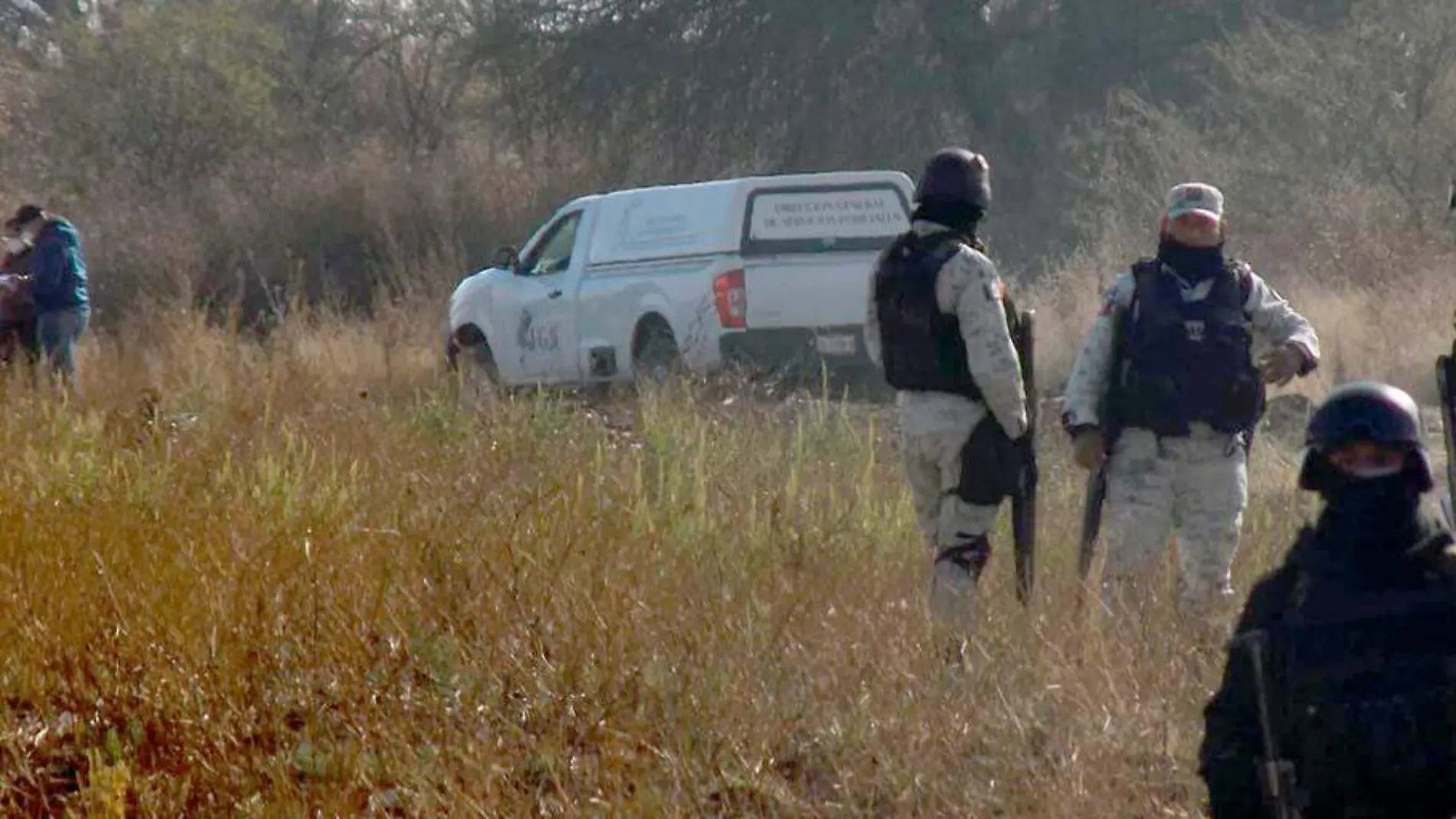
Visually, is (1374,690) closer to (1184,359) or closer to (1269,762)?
(1269,762)

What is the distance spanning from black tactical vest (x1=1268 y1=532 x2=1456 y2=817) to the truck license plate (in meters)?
10.9

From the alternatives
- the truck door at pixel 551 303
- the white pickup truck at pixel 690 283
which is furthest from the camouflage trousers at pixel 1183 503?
the truck door at pixel 551 303

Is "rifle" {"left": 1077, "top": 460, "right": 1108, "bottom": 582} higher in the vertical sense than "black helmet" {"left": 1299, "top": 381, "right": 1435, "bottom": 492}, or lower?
lower

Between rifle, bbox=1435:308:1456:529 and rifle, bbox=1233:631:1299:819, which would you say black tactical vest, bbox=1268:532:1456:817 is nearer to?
rifle, bbox=1233:631:1299:819

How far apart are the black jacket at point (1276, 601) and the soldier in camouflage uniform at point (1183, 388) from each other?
2.92 m

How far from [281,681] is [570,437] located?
3747 millimetres

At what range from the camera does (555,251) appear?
16422mm

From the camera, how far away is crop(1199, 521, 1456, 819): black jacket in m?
3.63

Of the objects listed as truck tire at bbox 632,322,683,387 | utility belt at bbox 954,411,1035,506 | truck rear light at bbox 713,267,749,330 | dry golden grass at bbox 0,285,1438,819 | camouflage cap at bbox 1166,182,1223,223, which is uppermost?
camouflage cap at bbox 1166,182,1223,223

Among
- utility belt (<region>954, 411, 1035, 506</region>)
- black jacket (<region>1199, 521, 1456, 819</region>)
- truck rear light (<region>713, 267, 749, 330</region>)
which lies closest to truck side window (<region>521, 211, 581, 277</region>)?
truck rear light (<region>713, 267, 749, 330</region>)

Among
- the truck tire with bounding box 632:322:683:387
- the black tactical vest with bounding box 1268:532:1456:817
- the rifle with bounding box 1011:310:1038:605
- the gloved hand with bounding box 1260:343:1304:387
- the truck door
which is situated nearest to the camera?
the black tactical vest with bounding box 1268:532:1456:817

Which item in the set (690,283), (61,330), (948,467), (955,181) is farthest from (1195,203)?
(61,330)

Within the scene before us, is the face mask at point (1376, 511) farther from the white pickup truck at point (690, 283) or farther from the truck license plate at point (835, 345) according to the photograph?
the truck license plate at point (835, 345)

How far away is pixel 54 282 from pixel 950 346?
28.8 ft
